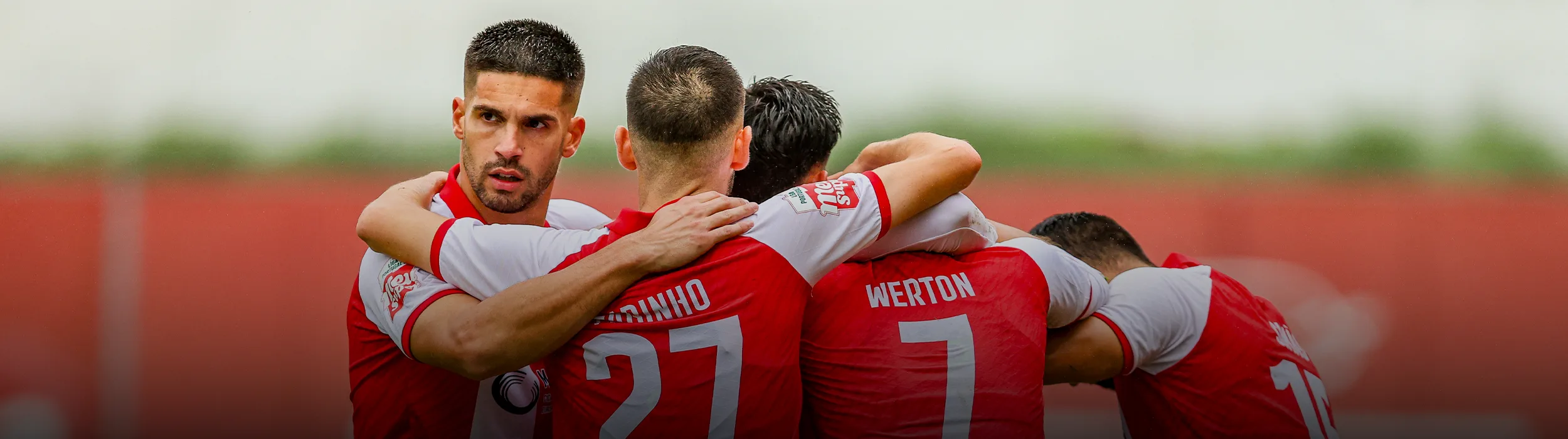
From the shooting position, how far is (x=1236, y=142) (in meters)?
9.11

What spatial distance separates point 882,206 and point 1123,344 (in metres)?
0.81

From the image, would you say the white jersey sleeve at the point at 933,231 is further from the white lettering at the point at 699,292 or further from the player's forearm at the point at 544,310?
the player's forearm at the point at 544,310

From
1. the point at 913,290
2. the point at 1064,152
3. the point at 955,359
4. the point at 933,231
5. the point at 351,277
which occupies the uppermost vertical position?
the point at 933,231

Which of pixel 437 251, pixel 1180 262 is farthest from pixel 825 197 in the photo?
pixel 1180 262

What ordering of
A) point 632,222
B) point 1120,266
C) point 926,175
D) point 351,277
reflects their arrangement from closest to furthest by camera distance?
point 632,222 < point 926,175 < point 1120,266 < point 351,277

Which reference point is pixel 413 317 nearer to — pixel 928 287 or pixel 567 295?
pixel 567 295

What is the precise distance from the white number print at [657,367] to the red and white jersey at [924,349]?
283 mm

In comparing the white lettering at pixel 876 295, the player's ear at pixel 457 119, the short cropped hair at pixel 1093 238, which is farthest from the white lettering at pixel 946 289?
the player's ear at pixel 457 119

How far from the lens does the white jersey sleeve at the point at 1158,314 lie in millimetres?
2160

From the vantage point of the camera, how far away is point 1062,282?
1.98 metres

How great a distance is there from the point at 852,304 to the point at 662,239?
1.51 feet

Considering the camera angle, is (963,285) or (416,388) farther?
(416,388)

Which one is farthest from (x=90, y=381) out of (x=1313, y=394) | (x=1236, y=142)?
(x=1236, y=142)

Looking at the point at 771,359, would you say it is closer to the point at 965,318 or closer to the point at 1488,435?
the point at 965,318
